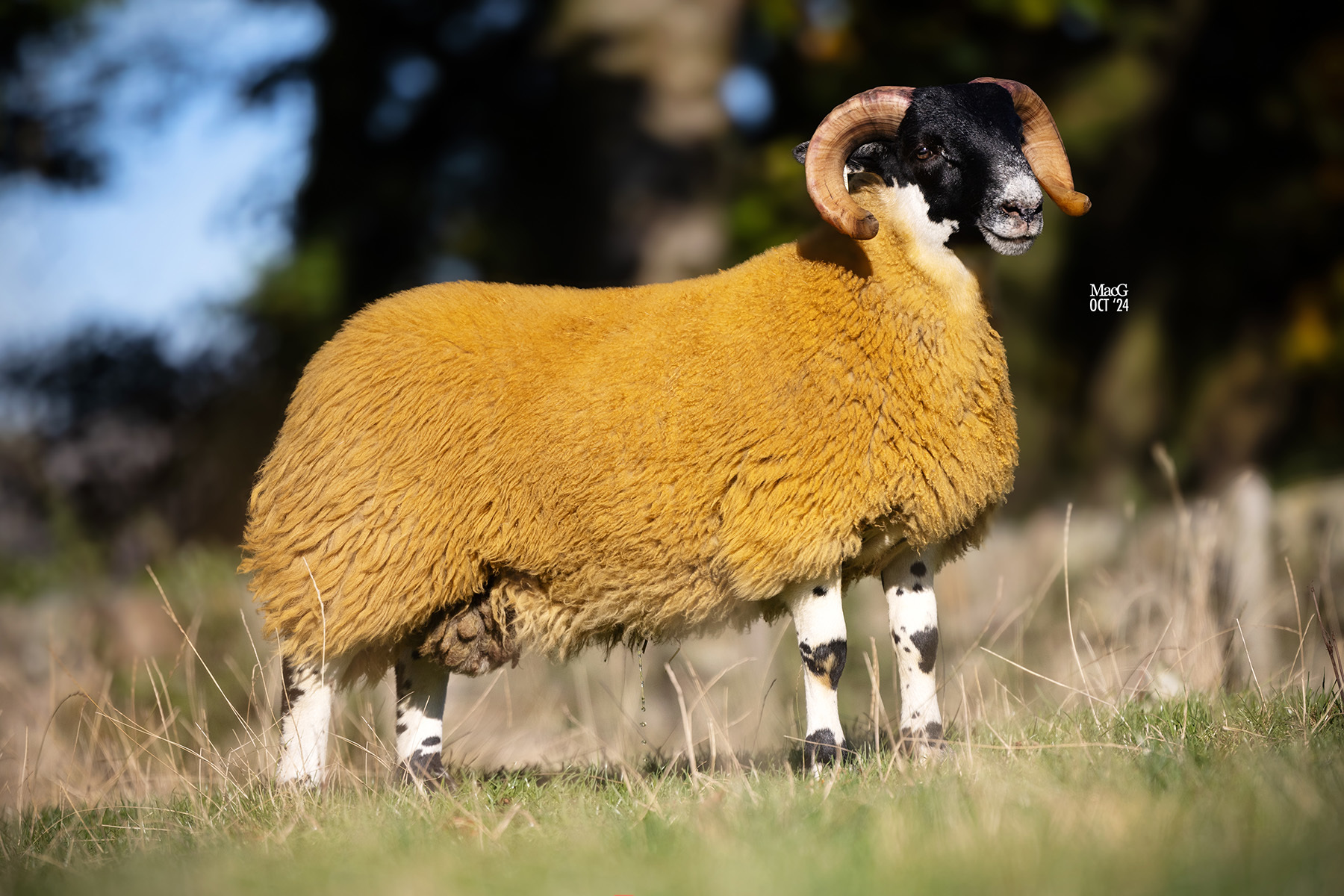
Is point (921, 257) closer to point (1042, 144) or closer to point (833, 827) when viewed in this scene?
point (1042, 144)

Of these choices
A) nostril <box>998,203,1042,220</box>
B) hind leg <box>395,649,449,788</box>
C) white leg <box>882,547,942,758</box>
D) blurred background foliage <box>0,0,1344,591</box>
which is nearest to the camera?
nostril <box>998,203,1042,220</box>

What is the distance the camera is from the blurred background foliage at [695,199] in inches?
380

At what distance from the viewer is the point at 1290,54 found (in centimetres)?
1287

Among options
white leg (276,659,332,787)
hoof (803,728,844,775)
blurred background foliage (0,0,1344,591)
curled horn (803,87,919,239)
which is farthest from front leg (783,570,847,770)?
blurred background foliage (0,0,1344,591)

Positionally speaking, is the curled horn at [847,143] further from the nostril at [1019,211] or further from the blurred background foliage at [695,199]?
the blurred background foliage at [695,199]

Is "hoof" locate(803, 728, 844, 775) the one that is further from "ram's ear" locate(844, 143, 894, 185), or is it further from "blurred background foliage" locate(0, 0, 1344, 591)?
"blurred background foliage" locate(0, 0, 1344, 591)

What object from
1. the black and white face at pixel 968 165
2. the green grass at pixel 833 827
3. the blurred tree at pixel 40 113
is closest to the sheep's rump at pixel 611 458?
→ the black and white face at pixel 968 165

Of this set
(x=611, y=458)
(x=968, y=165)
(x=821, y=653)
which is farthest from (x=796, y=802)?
(x=968, y=165)

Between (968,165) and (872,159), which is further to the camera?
(872,159)

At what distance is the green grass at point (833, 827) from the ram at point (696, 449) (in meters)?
0.48

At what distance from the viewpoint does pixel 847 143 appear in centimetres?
410

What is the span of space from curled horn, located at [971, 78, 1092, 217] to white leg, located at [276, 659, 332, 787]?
3367 mm

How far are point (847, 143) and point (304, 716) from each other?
120 inches

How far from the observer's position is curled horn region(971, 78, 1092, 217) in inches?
163
